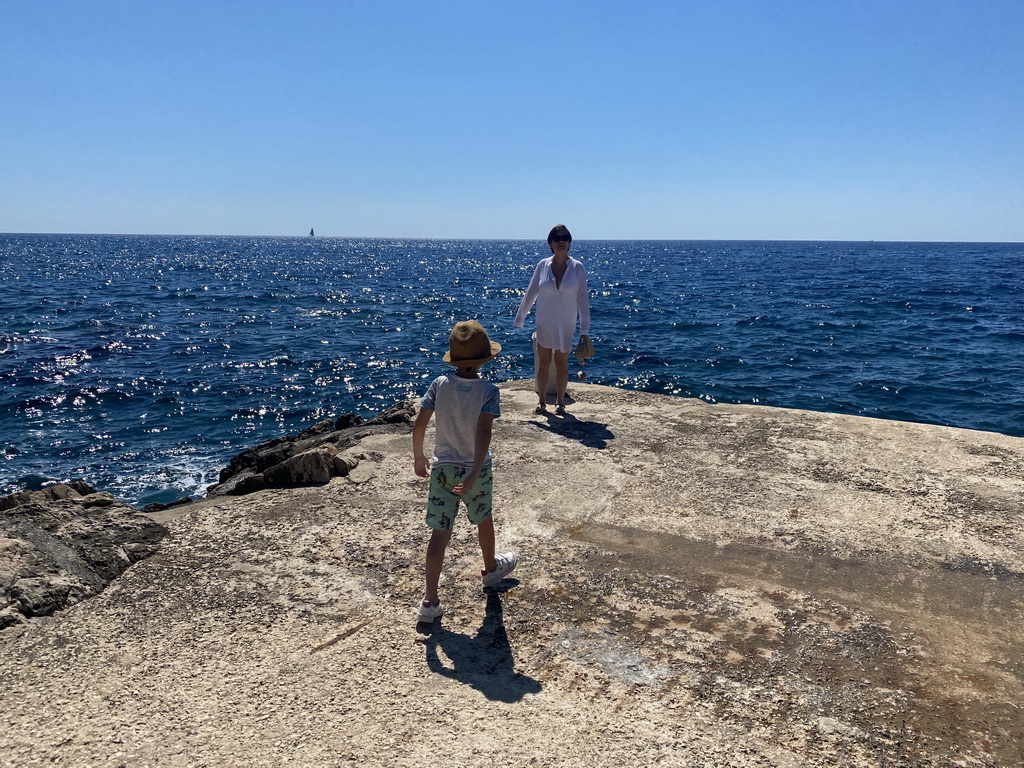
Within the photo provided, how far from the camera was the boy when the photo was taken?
11.0ft

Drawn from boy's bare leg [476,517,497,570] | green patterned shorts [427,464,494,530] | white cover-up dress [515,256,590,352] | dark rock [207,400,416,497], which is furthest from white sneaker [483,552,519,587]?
white cover-up dress [515,256,590,352]

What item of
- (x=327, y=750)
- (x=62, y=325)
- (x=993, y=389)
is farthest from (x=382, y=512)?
(x=62, y=325)

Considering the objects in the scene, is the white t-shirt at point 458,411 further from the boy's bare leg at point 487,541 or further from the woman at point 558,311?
the woman at point 558,311

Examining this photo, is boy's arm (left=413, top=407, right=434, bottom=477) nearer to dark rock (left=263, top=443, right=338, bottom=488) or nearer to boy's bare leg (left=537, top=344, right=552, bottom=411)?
dark rock (left=263, top=443, right=338, bottom=488)

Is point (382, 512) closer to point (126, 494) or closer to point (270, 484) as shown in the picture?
point (270, 484)

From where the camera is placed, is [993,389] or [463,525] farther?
[993,389]

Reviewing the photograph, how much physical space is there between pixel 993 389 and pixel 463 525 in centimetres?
1508

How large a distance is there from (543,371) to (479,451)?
3.44m

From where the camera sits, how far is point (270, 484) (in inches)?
207

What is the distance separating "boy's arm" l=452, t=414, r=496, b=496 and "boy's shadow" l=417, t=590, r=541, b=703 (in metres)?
0.68

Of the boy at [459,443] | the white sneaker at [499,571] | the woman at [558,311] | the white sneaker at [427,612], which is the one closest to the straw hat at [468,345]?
the boy at [459,443]

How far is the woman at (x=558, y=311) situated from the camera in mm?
6594

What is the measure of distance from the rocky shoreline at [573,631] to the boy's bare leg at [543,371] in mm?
1597

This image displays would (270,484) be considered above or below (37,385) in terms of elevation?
above
